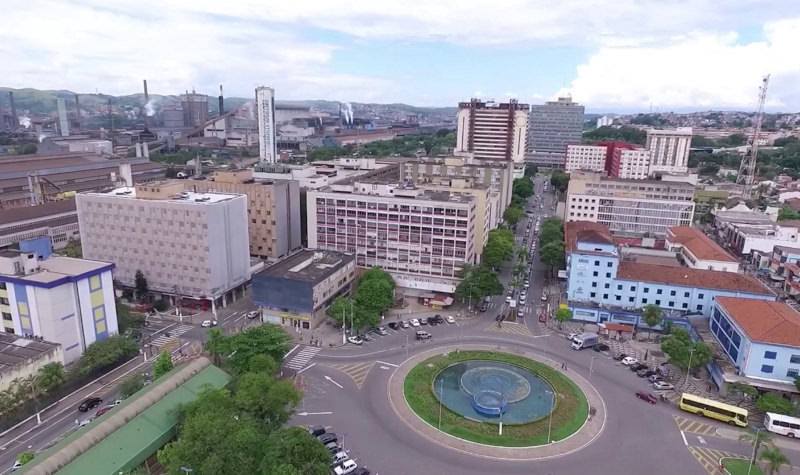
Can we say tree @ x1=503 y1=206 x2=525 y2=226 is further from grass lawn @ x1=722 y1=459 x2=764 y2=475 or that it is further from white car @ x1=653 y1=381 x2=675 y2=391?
grass lawn @ x1=722 y1=459 x2=764 y2=475

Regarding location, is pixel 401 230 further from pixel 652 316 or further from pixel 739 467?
pixel 739 467

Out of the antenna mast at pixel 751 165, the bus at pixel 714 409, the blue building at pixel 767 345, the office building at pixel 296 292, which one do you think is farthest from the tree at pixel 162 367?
the antenna mast at pixel 751 165

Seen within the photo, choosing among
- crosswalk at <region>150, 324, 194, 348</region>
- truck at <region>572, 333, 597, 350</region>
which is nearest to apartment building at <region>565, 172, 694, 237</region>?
truck at <region>572, 333, 597, 350</region>

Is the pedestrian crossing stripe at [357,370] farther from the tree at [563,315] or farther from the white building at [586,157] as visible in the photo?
the white building at [586,157]

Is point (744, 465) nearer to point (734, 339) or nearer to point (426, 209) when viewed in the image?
point (734, 339)

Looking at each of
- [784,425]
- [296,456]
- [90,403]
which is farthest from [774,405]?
[90,403]

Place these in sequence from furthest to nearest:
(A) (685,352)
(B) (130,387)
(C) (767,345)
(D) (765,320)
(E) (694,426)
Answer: (A) (685,352) → (D) (765,320) → (C) (767,345) → (B) (130,387) → (E) (694,426)
